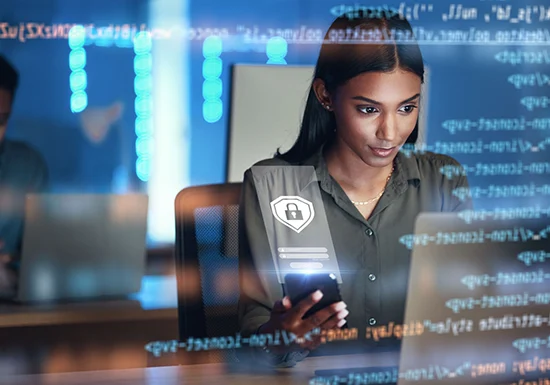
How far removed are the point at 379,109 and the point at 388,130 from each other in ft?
0.09

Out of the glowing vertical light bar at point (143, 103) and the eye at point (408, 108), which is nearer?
the glowing vertical light bar at point (143, 103)

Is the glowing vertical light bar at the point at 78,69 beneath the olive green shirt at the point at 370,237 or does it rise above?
above

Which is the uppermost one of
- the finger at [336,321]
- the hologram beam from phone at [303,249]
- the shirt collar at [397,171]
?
the shirt collar at [397,171]

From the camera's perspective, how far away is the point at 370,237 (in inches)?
31.7

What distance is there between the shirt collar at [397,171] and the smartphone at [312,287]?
11 cm

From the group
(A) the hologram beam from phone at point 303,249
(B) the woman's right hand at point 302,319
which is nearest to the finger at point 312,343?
(B) the woman's right hand at point 302,319

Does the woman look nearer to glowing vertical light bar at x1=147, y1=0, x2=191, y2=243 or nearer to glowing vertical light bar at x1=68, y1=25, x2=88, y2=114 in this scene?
glowing vertical light bar at x1=147, y1=0, x2=191, y2=243

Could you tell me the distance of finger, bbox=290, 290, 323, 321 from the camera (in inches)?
30.1

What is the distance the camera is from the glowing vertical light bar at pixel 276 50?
2.38 ft

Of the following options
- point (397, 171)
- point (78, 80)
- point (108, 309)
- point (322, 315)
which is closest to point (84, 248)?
point (108, 309)

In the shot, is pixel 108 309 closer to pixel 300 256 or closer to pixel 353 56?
pixel 300 256

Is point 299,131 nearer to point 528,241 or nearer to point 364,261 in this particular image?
point 364,261

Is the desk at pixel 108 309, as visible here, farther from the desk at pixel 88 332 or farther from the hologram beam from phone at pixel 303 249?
the hologram beam from phone at pixel 303 249

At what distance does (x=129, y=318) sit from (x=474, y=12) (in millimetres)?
549
